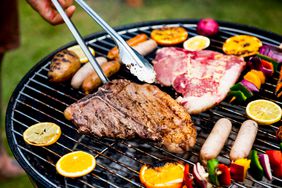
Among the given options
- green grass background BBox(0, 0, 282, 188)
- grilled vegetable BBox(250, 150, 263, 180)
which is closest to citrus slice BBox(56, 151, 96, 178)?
grilled vegetable BBox(250, 150, 263, 180)

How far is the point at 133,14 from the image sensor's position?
8.59 m

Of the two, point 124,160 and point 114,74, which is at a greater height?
point 114,74

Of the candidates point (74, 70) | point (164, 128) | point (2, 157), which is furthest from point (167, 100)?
point (2, 157)

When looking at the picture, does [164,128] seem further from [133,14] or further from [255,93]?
[133,14]

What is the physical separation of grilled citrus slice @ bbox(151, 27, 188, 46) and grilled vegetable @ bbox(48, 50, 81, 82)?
886mm

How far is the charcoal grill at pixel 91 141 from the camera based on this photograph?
3154 mm

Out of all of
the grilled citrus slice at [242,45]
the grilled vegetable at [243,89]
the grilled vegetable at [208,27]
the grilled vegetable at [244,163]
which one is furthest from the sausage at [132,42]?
the grilled vegetable at [244,163]

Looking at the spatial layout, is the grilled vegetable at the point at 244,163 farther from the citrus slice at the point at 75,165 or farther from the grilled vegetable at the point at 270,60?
the grilled vegetable at the point at 270,60

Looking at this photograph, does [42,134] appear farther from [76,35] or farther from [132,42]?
[132,42]

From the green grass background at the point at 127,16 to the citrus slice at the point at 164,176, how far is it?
4847mm

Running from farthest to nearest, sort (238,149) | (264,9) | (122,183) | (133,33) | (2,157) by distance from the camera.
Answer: (264,9), (2,157), (133,33), (122,183), (238,149)

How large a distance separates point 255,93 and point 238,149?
84cm

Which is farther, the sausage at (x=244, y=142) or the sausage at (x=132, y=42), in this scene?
the sausage at (x=132, y=42)

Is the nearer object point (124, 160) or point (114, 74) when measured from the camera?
point (124, 160)
